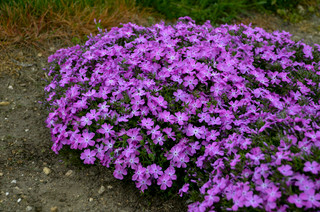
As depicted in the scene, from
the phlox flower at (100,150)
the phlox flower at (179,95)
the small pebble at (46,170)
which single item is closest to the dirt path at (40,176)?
the small pebble at (46,170)

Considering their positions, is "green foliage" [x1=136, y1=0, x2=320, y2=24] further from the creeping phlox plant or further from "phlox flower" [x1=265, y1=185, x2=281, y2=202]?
"phlox flower" [x1=265, y1=185, x2=281, y2=202]

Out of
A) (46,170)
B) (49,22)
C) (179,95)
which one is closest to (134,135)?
(179,95)

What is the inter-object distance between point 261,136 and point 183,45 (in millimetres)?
1306

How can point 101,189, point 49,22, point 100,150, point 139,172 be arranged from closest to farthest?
point 139,172 < point 100,150 < point 101,189 < point 49,22

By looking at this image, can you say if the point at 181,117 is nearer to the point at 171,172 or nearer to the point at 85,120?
the point at 171,172

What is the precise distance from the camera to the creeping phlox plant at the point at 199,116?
226 cm

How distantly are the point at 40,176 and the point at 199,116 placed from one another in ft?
4.89

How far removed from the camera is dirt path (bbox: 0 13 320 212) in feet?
9.23

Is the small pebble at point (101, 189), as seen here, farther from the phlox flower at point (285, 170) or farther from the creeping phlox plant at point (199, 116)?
the phlox flower at point (285, 170)

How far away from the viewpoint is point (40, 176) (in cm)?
305

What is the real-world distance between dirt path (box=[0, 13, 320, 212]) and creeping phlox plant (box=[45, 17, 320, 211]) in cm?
22

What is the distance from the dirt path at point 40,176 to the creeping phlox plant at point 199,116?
0.22 m

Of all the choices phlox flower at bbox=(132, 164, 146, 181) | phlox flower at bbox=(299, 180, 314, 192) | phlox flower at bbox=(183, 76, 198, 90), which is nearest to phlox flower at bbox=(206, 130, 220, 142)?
phlox flower at bbox=(183, 76, 198, 90)

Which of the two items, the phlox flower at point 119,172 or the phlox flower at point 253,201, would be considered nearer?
the phlox flower at point 253,201
